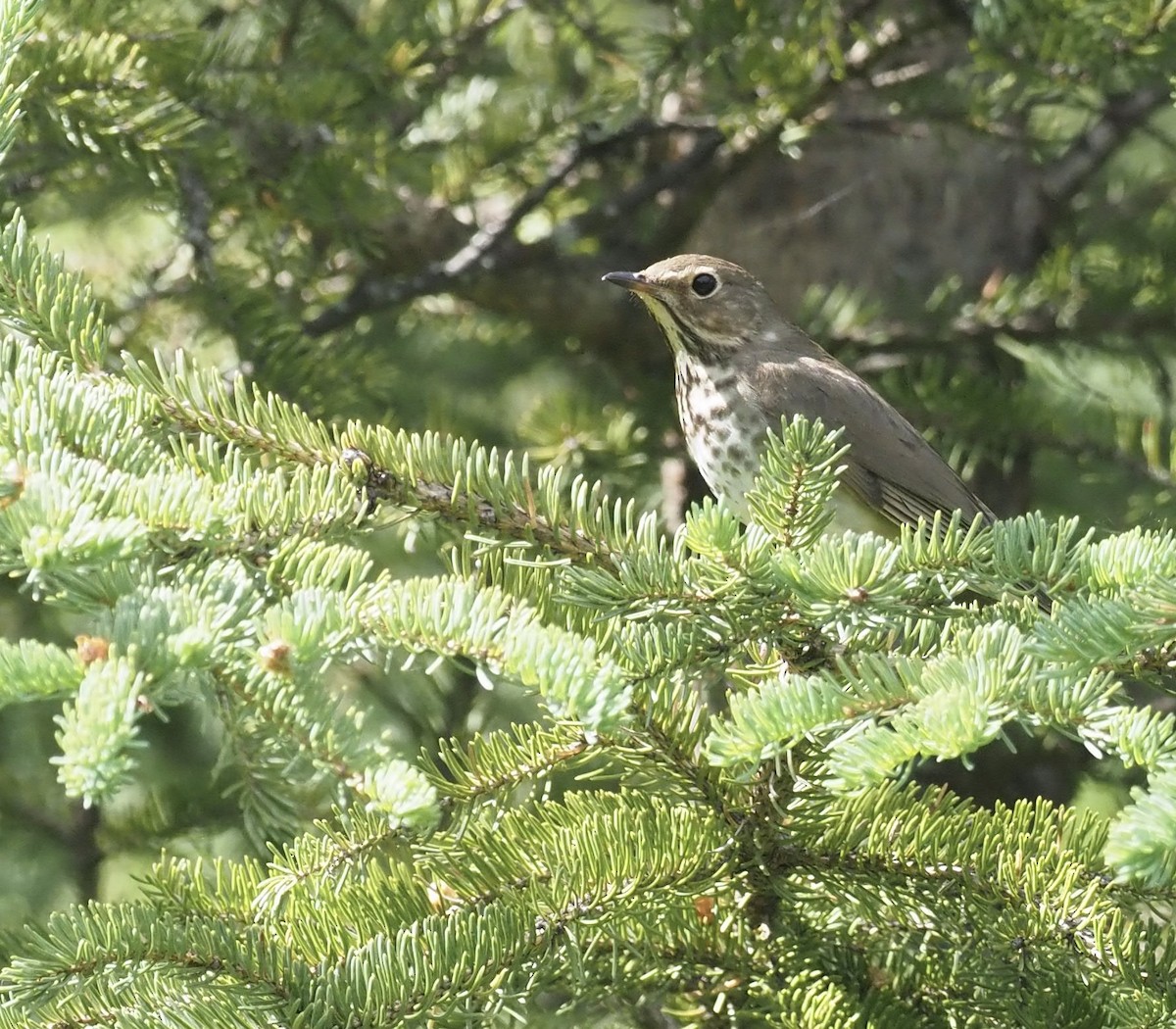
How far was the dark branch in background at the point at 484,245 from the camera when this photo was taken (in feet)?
13.8

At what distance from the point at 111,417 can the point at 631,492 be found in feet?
8.43

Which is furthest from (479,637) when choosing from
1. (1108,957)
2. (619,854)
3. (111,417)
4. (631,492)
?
(631,492)

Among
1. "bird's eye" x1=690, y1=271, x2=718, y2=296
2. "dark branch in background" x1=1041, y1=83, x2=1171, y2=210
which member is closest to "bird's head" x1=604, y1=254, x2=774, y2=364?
"bird's eye" x1=690, y1=271, x2=718, y2=296

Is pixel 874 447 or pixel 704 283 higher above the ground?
pixel 704 283

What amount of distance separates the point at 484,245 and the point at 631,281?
19.1 inches

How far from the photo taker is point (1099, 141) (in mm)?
4930

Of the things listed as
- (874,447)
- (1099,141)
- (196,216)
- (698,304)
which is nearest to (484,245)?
(698,304)

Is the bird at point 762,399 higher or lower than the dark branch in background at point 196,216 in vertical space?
lower

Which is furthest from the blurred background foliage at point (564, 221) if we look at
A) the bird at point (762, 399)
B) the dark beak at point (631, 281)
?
the dark beak at point (631, 281)

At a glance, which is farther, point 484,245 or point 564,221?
point 564,221

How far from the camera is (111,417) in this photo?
2094 millimetres

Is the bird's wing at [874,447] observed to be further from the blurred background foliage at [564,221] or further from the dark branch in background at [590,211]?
the dark branch in background at [590,211]

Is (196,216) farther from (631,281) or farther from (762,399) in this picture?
(762,399)

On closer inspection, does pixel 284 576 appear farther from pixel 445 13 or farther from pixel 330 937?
pixel 445 13
